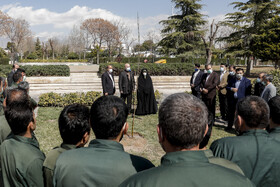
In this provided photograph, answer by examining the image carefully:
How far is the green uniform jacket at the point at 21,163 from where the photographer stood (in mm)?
1866

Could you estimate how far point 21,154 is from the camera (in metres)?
1.93

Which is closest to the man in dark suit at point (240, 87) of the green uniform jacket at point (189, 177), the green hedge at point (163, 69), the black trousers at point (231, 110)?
the black trousers at point (231, 110)

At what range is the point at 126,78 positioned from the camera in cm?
849

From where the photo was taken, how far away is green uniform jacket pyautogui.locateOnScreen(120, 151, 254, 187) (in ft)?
3.33

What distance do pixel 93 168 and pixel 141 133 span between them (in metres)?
5.26

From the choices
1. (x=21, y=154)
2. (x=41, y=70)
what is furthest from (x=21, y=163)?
(x=41, y=70)

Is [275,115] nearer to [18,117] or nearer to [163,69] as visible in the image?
[18,117]

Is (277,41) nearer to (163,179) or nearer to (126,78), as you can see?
(126,78)

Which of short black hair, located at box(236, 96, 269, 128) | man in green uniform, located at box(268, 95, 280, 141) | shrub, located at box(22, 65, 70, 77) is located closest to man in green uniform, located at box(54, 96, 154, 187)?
short black hair, located at box(236, 96, 269, 128)

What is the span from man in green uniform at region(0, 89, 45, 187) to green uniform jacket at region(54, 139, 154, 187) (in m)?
0.42

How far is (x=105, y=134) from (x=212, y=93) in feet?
21.1

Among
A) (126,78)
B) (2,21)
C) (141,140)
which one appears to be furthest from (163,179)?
(2,21)

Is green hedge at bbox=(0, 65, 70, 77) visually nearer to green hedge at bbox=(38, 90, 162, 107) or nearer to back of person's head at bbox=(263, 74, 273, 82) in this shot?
green hedge at bbox=(38, 90, 162, 107)

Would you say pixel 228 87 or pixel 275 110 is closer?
pixel 275 110
